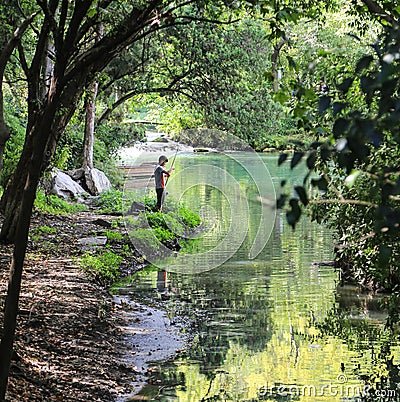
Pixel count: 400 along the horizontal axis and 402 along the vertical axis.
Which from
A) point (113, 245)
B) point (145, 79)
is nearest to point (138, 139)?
point (145, 79)

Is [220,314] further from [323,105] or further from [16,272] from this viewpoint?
[323,105]

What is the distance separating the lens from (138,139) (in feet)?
103

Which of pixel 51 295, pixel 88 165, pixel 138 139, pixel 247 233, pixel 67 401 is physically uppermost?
pixel 138 139

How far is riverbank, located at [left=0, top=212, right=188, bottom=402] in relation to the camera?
6141mm

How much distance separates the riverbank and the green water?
1.39 feet

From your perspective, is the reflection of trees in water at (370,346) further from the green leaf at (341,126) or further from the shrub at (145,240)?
the shrub at (145,240)

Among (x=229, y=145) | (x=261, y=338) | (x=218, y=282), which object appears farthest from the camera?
(x=229, y=145)

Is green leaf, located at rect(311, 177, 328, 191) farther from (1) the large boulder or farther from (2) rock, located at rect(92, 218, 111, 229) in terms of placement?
(1) the large boulder

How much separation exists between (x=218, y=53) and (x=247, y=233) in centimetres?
514

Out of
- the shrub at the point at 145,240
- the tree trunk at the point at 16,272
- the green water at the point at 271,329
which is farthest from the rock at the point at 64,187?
the tree trunk at the point at 16,272

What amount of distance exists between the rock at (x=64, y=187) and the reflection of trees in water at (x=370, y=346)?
1102cm

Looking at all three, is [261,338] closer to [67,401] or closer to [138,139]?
[67,401]

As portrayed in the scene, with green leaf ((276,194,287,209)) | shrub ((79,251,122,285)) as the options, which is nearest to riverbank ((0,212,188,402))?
shrub ((79,251,122,285))

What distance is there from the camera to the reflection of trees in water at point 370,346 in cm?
678
